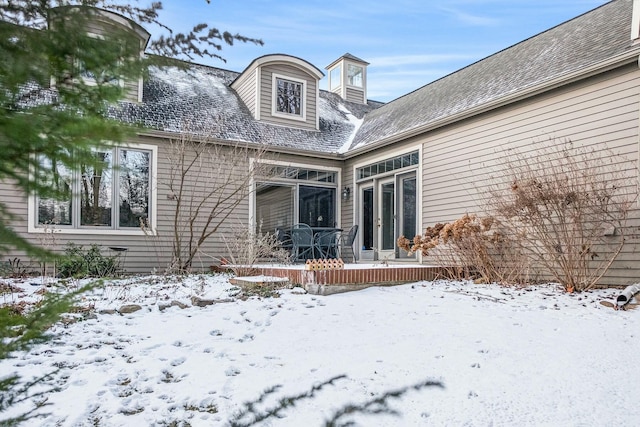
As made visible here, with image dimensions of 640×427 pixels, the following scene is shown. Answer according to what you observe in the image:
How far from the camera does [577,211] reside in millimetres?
5496

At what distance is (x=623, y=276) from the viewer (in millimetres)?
5676

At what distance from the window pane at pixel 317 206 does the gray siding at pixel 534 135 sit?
279 centimetres

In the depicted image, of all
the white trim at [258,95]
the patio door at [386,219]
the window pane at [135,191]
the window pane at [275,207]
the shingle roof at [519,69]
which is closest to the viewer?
the shingle roof at [519,69]

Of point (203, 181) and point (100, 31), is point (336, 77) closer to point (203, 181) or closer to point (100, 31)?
point (203, 181)

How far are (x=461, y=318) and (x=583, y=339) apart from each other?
999 mm

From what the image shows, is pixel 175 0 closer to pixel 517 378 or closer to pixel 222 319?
pixel 517 378

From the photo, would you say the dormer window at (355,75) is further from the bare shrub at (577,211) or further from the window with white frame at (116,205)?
the bare shrub at (577,211)

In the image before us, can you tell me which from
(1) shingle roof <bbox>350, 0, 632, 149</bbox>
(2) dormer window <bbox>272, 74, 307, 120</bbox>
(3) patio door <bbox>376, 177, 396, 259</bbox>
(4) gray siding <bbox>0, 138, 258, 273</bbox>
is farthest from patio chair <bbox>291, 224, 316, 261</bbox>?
(2) dormer window <bbox>272, 74, 307, 120</bbox>

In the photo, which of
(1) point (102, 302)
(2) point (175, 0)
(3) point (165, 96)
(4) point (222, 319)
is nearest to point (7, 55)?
(2) point (175, 0)

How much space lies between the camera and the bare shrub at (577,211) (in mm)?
5496

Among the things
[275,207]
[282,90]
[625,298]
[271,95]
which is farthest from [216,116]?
[625,298]

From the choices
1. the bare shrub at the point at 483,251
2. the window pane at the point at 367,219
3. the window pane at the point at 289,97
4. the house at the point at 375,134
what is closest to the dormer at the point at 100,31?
the house at the point at 375,134

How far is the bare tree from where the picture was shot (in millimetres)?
8555

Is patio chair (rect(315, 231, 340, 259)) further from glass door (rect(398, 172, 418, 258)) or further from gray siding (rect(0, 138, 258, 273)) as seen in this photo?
gray siding (rect(0, 138, 258, 273))
